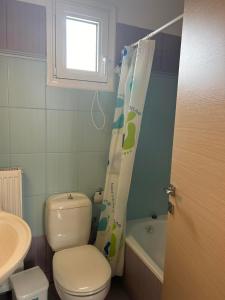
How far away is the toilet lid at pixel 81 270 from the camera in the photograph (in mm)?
1331

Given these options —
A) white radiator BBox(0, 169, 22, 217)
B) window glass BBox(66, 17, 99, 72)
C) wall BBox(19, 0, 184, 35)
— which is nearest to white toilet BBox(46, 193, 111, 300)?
white radiator BBox(0, 169, 22, 217)

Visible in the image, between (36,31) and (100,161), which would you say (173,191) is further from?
(36,31)

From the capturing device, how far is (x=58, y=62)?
64.9 inches

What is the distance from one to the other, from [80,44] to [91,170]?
0.99 metres

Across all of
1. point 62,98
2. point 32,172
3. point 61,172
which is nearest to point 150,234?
point 61,172

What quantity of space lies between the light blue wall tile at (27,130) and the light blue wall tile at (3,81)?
0.08m

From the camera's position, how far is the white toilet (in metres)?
1.34

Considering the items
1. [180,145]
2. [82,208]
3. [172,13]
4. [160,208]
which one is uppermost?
[172,13]

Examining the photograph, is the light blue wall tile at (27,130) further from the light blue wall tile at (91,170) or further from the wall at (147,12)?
the wall at (147,12)

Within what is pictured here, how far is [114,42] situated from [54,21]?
467mm

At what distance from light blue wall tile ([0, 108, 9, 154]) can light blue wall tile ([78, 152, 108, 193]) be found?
0.54 meters

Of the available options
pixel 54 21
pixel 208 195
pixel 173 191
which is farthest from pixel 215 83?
pixel 54 21

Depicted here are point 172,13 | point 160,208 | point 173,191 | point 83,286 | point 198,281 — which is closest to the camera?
point 198,281

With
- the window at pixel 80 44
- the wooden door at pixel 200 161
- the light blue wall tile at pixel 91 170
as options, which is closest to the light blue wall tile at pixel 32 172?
the light blue wall tile at pixel 91 170
